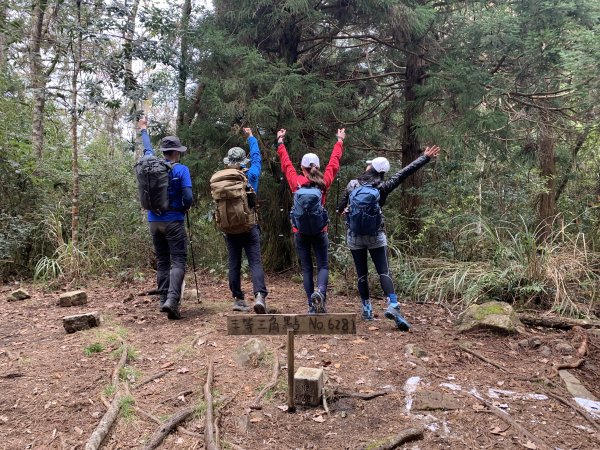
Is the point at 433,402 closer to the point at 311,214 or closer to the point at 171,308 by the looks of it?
the point at 311,214

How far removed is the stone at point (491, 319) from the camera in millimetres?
5254

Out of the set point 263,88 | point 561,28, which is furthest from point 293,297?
point 561,28

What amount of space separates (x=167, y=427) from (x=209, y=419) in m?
0.29

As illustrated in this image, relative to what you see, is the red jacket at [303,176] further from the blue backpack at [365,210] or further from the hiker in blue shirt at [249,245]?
the blue backpack at [365,210]

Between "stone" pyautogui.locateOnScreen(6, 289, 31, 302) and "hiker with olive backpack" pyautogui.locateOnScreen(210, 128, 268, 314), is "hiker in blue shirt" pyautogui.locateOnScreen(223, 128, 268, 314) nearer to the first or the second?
"hiker with olive backpack" pyautogui.locateOnScreen(210, 128, 268, 314)

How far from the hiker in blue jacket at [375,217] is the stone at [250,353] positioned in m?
1.63

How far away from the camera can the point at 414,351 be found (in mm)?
4633

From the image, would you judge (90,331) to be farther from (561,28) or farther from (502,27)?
(561,28)

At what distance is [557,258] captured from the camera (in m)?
6.54

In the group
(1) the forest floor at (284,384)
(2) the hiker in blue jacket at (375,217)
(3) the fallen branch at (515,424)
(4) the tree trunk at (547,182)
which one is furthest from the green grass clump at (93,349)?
(4) the tree trunk at (547,182)

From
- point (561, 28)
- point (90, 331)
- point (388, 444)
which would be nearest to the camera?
point (388, 444)

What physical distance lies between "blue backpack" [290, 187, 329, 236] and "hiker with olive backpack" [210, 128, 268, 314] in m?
0.63

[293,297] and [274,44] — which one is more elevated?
[274,44]

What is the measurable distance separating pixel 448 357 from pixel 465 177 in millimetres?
5168
